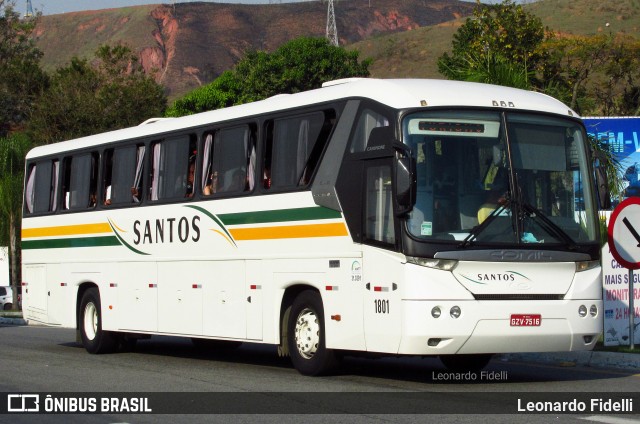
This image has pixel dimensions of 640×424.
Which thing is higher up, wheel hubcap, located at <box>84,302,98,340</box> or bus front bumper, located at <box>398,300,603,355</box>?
bus front bumper, located at <box>398,300,603,355</box>

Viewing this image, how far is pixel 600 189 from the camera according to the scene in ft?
44.9

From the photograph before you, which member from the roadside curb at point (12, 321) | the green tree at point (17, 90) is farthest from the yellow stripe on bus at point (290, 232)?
the green tree at point (17, 90)

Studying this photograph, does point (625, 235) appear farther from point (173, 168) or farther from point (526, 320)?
point (173, 168)

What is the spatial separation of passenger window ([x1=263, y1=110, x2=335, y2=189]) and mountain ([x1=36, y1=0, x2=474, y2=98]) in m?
147

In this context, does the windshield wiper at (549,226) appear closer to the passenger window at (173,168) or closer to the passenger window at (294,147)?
the passenger window at (294,147)

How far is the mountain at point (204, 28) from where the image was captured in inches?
6649

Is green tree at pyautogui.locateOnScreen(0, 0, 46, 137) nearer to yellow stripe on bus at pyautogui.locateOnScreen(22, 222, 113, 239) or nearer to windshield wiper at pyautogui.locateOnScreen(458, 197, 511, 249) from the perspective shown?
yellow stripe on bus at pyautogui.locateOnScreen(22, 222, 113, 239)

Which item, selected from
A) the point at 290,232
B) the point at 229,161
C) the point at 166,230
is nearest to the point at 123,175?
the point at 166,230

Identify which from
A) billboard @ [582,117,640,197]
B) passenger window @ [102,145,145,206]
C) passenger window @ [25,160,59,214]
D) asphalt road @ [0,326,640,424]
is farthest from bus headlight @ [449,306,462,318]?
billboard @ [582,117,640,197]

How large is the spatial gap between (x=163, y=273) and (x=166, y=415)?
6928 millimetres

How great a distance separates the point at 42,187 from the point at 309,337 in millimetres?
9358

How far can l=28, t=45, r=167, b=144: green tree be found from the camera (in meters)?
54.8

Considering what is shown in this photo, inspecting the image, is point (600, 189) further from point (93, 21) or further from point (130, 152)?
point (93, 21)

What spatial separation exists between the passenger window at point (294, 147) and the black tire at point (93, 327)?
19.0 ft
